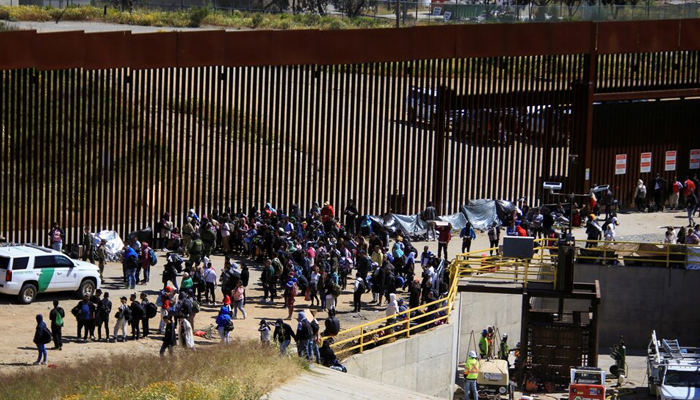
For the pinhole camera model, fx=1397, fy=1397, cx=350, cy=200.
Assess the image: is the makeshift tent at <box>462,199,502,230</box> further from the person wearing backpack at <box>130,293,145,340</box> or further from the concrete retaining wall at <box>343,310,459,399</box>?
the person wearing backpack at <box>130,293,145,340</box>

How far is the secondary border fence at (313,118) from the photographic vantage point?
38719 millimetres

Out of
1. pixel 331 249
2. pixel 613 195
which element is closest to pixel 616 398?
pixel 331 249

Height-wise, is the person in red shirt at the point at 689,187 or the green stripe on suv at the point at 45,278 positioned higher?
the person in red shirt at the point at 689,187

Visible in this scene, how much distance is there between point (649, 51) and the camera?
165ft

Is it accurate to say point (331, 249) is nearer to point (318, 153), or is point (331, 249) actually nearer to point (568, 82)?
point (318, 153)

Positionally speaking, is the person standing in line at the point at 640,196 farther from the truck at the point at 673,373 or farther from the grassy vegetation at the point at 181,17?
the grassy vegetation at the point at 181,17

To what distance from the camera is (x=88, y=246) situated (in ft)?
121

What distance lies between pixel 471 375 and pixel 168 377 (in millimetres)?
10283

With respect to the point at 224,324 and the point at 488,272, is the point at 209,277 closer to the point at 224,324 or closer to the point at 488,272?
the point at 224,324

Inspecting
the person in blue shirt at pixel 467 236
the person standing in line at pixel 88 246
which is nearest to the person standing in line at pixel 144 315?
the person standing in line at pixel 88 246

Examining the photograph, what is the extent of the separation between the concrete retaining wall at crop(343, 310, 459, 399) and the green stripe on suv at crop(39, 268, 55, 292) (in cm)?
823

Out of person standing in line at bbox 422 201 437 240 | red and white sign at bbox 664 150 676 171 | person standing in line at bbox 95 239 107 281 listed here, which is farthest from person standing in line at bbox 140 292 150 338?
red and white sign at bbox 664 150 676 171

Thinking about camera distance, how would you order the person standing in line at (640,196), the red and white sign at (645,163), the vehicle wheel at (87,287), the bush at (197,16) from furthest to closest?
the bush at (197,16) → the red and white sign at (645,163) → the person standing in line at (640,196) → the vehicle wheel at (87,287)

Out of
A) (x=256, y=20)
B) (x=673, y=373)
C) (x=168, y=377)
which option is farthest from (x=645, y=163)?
(x=256, y=20)
